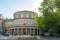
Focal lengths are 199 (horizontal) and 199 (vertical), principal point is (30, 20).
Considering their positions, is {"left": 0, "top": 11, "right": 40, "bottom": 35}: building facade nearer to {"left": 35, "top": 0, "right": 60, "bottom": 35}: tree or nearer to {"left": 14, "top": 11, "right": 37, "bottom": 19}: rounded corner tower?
{"left": 14, "top": 11, "right": 37, "bottom": 19}: rounded corner tower

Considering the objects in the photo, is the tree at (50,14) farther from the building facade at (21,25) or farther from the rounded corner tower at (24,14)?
the rounded corner tower at (24,14)

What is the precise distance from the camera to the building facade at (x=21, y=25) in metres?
81.0

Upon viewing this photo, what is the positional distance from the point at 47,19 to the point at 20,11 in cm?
3248

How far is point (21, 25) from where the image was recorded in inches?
3219

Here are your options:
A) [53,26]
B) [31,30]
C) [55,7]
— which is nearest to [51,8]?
[55,7]

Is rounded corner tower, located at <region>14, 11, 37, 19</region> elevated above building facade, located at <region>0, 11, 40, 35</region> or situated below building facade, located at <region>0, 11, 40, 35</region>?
above

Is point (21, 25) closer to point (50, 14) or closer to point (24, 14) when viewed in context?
point (24, 14)

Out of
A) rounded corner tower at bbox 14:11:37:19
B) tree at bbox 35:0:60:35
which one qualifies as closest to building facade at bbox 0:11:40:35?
rounded corner tower at bbox 14:11:37:19

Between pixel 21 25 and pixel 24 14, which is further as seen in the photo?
pixel 24 14

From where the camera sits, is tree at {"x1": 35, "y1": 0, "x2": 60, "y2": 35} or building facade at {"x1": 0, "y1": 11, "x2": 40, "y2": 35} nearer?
tree at {"x1": 35, "y1": 0, "x2": 60, "y2": 35}

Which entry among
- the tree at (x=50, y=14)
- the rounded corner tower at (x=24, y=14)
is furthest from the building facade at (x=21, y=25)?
the tree at (x=50, y=14)

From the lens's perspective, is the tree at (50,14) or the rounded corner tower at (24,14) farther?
the rounded corner tower at (24,14)

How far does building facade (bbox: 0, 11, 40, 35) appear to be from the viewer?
81.0m

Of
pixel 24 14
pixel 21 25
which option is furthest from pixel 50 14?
pixel 24 14
